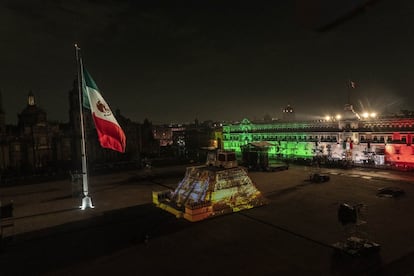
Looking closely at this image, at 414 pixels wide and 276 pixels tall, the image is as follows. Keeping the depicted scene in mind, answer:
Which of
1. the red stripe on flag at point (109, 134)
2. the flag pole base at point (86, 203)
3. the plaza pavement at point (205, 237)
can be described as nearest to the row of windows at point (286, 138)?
the plaza pavement at point (205, 237)

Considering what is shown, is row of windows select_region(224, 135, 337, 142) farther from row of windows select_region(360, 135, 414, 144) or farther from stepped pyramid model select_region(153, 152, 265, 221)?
stepped pyramid model select_region(153, 152, 265, 221)

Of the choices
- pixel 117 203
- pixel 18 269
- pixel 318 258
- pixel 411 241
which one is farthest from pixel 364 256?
pixel 117 203

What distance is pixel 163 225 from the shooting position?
2086 centimetres

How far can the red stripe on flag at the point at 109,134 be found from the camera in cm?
2119

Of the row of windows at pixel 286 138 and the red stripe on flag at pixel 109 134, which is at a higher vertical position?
the red stripe on flag at pixel 109 134

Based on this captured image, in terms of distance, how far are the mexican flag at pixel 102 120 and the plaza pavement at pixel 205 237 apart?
6.08m

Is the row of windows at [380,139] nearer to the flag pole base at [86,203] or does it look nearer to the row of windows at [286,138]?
the row of windows at [286,138]

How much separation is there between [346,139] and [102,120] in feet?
155

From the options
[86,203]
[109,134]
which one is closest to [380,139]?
[109,134]

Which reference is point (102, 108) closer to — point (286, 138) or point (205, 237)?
point (205, 237)

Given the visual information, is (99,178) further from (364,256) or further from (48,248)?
(364,256)

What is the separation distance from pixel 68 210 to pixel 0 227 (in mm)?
6726

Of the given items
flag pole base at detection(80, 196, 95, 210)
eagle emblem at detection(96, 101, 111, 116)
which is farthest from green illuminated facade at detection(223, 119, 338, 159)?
eagle emblem at detection(96, 101, 111, 116)

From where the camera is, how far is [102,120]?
21.4 metres
